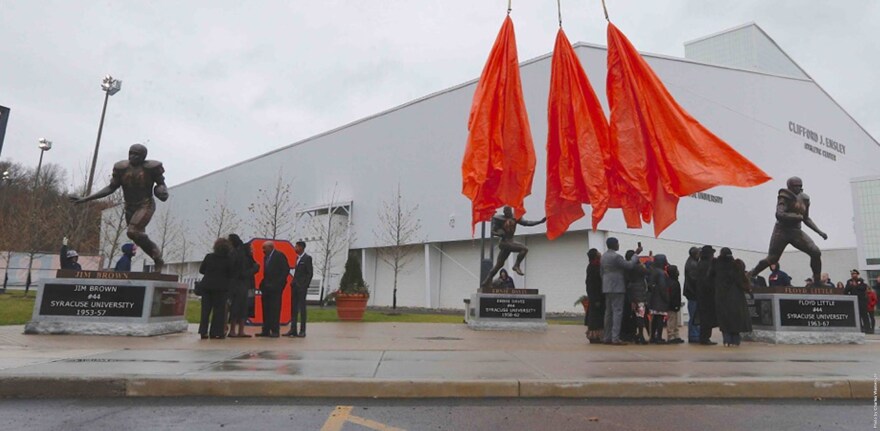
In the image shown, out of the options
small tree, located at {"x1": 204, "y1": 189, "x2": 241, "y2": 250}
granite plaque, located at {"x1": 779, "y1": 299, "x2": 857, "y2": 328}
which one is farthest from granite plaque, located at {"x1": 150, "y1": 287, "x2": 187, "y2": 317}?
small tree, located at {"x1": 204, "y1": 189, "x2": 241, "y2": 250}

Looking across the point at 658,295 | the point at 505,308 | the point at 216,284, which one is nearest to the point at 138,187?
the point at 216,284

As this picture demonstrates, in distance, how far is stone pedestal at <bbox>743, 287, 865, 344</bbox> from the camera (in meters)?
11.5

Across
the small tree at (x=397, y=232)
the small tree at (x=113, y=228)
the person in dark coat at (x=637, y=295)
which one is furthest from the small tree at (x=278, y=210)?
the person in dark coat at (x=637, y=295)

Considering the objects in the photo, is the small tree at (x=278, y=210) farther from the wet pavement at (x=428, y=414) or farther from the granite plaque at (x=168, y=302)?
the wet pavement at (x=428, y=414)

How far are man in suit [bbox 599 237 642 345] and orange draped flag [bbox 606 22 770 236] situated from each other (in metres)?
1.00

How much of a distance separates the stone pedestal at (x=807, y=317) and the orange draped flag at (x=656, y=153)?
9.57 feet

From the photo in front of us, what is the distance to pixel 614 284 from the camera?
10.6m

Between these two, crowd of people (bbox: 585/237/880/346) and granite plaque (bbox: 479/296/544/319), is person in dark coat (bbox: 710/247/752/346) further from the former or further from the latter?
granite plaque (bbox: 479/296/544/319)

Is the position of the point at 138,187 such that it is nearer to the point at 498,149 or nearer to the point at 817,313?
the point at 498,149

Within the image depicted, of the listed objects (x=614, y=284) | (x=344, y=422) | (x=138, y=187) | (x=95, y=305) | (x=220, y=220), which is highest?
(x=220, y=220)

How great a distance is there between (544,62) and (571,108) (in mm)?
20003

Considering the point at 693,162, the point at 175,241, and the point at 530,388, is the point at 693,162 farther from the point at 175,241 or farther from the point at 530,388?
the point at 175,241

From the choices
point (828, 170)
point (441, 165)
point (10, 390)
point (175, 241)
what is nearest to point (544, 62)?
point (441, 165)

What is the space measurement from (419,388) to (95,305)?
813cm
